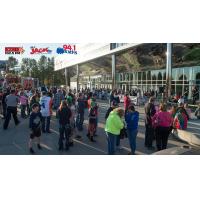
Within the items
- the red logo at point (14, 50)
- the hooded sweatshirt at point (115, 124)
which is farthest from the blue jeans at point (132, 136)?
the red logo at point (14, 50)

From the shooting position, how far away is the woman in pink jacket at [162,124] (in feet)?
29.4

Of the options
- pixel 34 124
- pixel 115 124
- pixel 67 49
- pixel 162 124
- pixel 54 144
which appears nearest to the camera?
pixel 115 124

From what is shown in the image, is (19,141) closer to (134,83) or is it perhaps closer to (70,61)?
(134,83)

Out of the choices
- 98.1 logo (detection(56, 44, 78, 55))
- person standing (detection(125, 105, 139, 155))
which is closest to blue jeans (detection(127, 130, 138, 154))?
person standing (detection(125, 105, 139, 155))

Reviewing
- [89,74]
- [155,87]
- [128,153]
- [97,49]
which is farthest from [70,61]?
[128,153]

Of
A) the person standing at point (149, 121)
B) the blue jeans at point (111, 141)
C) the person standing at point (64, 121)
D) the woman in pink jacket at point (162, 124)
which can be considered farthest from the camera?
the person standing at point (149, 121)

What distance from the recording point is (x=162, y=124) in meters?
8.96

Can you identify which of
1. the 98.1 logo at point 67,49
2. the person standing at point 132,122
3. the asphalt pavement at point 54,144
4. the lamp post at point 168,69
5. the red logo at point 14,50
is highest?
the 98.1 logo at point 67,49

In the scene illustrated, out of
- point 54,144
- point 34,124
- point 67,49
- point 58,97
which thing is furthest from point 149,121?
point 67,49

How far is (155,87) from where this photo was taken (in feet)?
105

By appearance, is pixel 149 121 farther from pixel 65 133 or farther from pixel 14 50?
pixel 14 50

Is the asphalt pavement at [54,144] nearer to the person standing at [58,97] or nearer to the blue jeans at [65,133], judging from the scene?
the blue jeans at [65,133]

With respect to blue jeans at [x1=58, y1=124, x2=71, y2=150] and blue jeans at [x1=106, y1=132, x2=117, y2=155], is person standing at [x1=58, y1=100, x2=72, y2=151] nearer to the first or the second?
blue jeans at [x1=58, y1=124, x2=71, y2=150]
